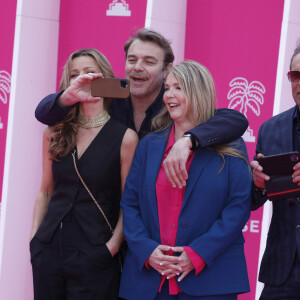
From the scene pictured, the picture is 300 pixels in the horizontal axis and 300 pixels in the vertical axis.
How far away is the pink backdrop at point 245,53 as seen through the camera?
3752mm

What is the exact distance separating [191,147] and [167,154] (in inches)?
7.2

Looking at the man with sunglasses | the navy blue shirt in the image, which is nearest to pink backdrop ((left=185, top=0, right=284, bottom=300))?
the navy blue shirt

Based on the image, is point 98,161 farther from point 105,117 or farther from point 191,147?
point 191,147

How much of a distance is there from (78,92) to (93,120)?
18cm

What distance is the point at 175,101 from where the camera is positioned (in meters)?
2.55

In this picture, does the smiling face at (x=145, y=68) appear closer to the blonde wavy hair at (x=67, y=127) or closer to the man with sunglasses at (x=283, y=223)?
the blonde wavy hair at (x=67, y=127)

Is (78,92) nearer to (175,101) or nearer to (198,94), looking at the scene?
(175,101)

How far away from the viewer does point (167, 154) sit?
2.57 metres

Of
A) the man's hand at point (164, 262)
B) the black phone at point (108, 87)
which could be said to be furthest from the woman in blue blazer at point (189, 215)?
the black phone at point (108, 87)

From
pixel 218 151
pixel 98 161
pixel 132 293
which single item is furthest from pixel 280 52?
pixel 132 293

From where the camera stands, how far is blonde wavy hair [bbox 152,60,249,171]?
2.52m

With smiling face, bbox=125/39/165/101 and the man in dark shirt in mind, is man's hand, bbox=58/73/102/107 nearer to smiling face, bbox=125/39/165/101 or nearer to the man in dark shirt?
the man in dark shirt

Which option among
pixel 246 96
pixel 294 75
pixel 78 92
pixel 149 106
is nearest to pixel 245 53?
pixel 246 96

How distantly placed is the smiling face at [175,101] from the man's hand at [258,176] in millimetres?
418
